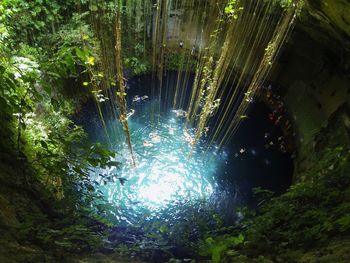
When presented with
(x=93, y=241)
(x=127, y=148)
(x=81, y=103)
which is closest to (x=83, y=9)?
(x=81, y=103)

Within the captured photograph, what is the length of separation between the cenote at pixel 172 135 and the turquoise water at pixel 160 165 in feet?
0.08

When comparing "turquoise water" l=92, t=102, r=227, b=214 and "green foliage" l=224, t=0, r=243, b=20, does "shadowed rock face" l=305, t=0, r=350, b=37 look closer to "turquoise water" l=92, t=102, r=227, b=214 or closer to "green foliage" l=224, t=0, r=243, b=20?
"green foliage" l=224, t=0, r=243, b=20

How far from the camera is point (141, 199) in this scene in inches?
205

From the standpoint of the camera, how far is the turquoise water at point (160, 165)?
5258 mm

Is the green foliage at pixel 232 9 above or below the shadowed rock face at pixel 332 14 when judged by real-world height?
above

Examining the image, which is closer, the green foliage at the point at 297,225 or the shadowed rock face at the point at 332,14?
the green foliage at the point at 297,225

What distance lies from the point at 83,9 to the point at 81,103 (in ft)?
6.20

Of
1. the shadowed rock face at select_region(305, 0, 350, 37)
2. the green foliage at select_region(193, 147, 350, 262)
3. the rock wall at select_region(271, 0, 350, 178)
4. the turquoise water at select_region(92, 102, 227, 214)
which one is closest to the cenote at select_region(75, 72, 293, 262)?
the turquoise water at select_region(92, 102, 227, 214)

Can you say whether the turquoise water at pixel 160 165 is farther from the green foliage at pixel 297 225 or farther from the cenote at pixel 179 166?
the green foliage at pixel 297 225

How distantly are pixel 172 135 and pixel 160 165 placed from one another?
33.5 inches

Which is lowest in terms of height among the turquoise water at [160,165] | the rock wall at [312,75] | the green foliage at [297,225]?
the green foliage at [297,225]

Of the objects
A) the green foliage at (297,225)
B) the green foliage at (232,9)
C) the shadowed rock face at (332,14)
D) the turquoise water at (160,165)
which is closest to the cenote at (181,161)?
the turquoise water at (160,165)

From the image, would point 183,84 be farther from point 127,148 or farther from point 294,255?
point 294,255

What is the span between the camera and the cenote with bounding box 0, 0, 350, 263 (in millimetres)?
2121
